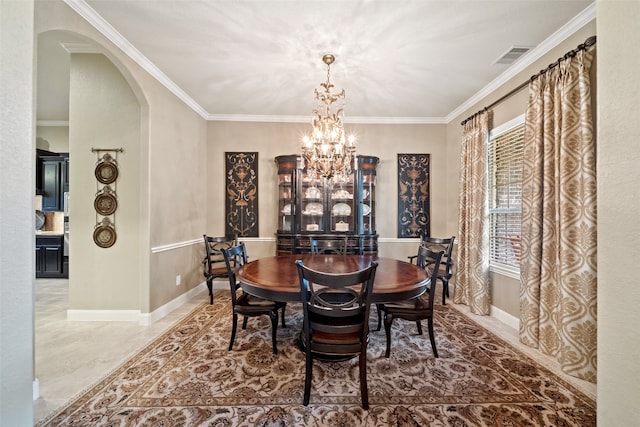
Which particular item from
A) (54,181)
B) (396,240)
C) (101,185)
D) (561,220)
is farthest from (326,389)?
(54,181)

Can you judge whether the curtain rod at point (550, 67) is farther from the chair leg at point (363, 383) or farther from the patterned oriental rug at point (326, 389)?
the chair leg at point (363, 383)

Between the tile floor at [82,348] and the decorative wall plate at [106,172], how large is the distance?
5.28 ft

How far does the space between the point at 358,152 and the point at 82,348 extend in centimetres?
415

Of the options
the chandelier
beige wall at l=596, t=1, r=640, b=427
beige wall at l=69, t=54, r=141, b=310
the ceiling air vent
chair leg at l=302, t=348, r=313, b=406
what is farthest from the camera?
beige wall at l=69, t=54, r=141, b=310

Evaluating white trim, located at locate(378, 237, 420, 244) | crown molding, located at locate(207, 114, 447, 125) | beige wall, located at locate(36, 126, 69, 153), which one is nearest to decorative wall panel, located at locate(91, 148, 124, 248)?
crown molding, located at locate(207, 114, 447, 125)

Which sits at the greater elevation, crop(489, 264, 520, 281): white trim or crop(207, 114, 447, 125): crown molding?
crop(207, 114, 447, 125): crown molding

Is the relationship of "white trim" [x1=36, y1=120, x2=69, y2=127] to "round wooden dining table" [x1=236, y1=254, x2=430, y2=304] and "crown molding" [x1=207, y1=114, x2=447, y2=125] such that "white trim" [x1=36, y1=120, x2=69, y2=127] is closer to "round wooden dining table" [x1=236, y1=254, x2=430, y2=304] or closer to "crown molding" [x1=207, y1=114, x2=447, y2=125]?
"crown molding" [x1=207, y1=114, x2=447, y2=125]

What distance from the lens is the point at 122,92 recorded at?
120 inches

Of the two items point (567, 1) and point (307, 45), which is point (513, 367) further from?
point (307, 45)

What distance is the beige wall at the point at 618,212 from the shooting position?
2.65ft

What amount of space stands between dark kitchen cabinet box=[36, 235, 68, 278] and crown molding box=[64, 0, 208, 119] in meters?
4.00

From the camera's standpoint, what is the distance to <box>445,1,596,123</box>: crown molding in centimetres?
213

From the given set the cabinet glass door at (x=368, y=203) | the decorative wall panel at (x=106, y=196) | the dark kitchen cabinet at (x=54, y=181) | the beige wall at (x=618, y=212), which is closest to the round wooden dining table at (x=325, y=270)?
the beige wall at (x=618, y=212)

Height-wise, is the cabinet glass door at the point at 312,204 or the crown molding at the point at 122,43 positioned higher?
the crown molding at the point at 122,43
